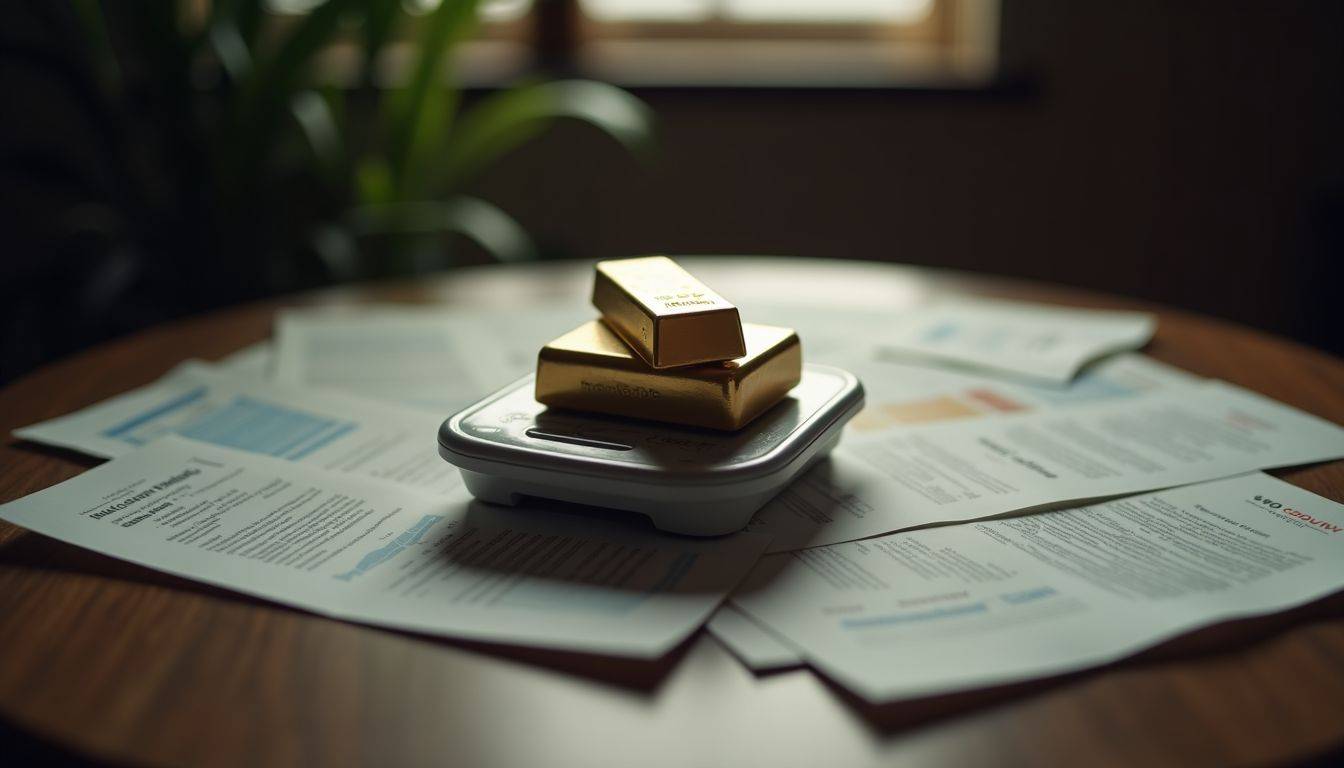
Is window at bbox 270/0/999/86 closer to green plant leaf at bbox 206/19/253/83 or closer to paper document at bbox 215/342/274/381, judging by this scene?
green plant leaf at bbox 206/19/253/83

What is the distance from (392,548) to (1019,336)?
0.65m

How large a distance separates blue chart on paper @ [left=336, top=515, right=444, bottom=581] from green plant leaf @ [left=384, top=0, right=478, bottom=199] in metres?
1.08

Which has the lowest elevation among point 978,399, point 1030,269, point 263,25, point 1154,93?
point 1030,269

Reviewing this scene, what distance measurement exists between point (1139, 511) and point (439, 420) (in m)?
0.47

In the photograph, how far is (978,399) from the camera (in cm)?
80

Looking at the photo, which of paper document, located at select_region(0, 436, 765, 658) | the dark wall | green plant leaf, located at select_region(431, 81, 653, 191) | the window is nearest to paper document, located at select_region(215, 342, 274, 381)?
paper document, located at select_region(0, 436, 765, 658)

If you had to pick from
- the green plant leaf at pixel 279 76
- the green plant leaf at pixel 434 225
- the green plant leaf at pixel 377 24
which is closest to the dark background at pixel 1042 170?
the green plant leaf at pixel 434 225

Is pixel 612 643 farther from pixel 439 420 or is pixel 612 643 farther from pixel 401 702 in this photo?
pixel 439 420

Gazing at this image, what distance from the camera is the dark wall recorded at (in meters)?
1.93

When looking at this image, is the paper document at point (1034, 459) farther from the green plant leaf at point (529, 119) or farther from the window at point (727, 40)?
the window at point (727, 40)

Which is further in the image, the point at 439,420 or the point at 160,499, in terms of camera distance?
the point at 439,420

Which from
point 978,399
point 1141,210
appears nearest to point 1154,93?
point 1141,210

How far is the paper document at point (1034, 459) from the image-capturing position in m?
0.58

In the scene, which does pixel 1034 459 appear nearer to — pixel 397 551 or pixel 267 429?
pixel 397 551
